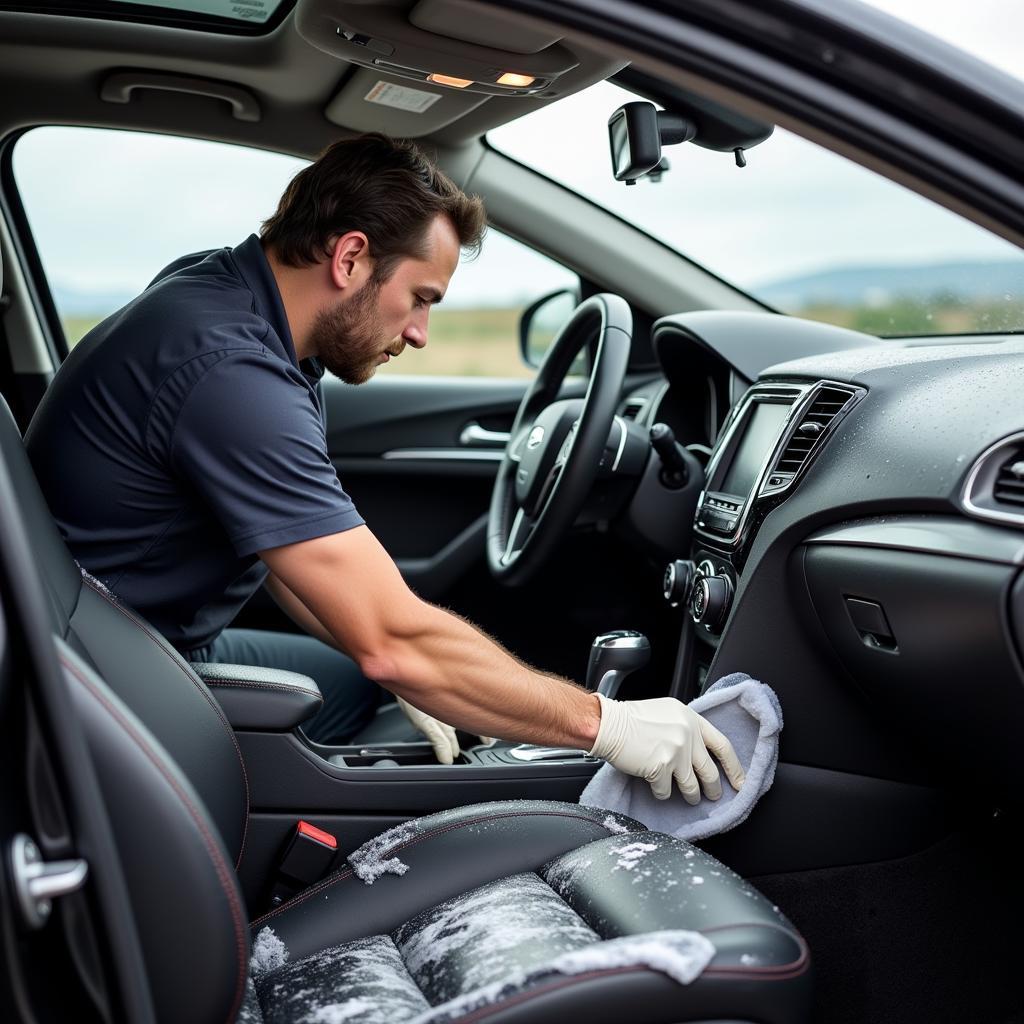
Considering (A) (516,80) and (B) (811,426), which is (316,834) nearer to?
(B) (811,426)

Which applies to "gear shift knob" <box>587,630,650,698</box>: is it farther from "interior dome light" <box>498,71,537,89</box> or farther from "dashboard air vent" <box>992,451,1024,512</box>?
"interior dome light" <box>498,71,537,89</box>

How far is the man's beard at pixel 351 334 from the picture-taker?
1.75m

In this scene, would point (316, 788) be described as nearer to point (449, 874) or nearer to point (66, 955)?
point (449, 874)

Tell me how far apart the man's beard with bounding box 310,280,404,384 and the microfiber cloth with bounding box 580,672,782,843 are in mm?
719

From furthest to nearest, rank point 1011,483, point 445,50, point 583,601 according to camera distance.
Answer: point 583,601 < point 445,50 < point 1011,483

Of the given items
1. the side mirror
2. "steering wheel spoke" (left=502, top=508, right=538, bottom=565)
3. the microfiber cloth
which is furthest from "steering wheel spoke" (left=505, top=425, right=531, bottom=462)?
the microfiber cloth

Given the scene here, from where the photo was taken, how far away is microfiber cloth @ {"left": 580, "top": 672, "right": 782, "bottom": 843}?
1.52 m

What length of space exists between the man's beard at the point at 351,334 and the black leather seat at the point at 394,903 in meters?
0.58

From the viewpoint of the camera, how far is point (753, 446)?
6.05ft

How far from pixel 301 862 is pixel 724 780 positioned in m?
0.57

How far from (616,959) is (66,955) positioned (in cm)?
45

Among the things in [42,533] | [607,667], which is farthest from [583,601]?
[42,533]

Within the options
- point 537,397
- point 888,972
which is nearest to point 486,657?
point 888,972

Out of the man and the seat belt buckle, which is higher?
the man
